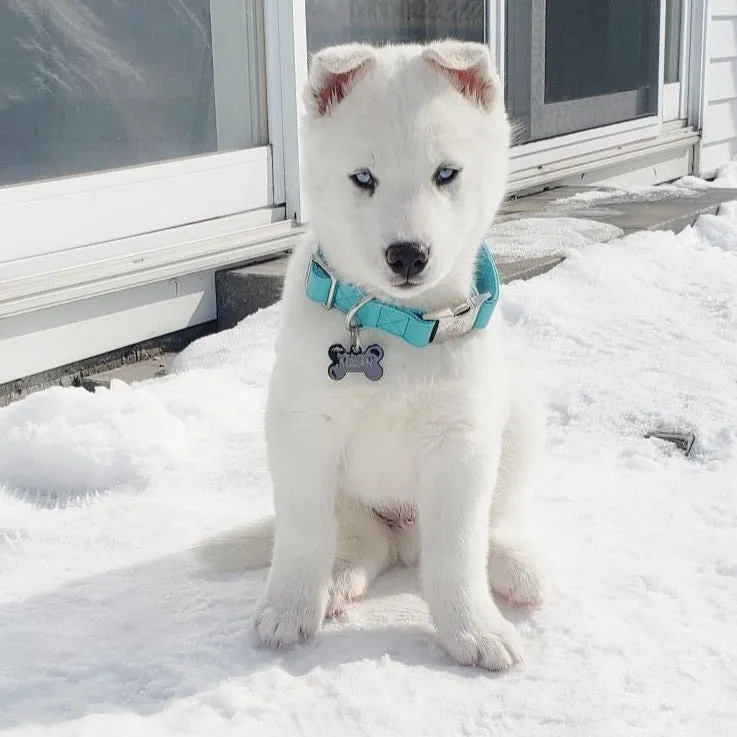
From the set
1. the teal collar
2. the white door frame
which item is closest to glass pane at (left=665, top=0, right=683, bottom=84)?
the white door frame

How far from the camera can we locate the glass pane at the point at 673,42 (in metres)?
8.01

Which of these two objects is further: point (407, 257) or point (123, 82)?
point (123, 82)

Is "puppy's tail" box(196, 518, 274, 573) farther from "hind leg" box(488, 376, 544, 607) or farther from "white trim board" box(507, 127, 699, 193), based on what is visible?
"white trim board" box(507, 127, 699, 193)

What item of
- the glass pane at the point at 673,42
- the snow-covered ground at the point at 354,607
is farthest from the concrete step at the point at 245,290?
the glass pane at the point at 673,42

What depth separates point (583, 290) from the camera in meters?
4.57

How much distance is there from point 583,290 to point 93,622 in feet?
9.71

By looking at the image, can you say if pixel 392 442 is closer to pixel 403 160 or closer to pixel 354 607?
pixel 354 607

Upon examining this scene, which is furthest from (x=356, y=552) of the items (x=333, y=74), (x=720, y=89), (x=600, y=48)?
(x=720, y=89)

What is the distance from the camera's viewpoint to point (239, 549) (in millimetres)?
2367

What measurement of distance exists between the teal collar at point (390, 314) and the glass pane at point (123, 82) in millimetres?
1948

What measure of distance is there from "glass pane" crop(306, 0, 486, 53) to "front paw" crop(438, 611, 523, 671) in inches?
131

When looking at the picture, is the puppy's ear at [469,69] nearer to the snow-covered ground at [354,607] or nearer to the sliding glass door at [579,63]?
the snow-covered ground at [354,607]

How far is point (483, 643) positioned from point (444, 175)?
84 cm

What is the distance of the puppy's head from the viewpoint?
72.8 inches
